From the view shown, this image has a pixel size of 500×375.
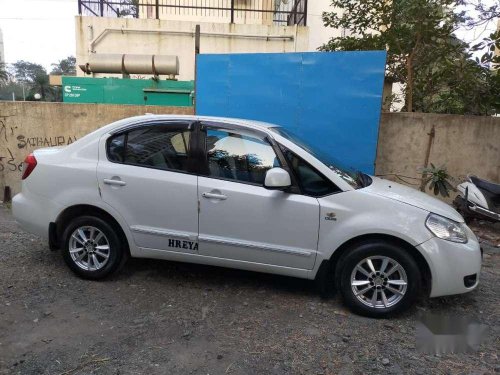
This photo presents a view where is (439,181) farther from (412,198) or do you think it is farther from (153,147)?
(153,147)

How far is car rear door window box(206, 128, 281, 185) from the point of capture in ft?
12.0

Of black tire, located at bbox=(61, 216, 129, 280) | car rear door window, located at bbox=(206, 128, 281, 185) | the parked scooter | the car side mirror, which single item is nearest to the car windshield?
car rear door window, located at bbox=(206, 128, 281, 185)

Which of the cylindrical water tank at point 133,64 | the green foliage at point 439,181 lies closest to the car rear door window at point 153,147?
the green foliage at point 439,181

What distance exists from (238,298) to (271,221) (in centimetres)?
81

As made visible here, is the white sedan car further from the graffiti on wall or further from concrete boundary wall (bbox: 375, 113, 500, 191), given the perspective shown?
the graffiti on wall

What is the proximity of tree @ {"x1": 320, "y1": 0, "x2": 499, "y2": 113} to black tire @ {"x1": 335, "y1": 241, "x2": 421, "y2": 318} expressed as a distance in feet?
15.2

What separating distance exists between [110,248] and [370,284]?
2342 millimetres

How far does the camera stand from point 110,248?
155 inches

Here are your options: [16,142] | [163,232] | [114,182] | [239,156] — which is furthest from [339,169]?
[16,142]

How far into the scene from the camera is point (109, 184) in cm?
384

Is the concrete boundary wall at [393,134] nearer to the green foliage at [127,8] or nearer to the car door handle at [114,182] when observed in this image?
the car door handle at [114,182]

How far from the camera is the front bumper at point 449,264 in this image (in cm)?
331

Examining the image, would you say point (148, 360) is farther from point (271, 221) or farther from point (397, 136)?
point (397, 136)

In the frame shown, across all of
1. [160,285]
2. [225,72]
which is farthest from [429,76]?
[160,285]
